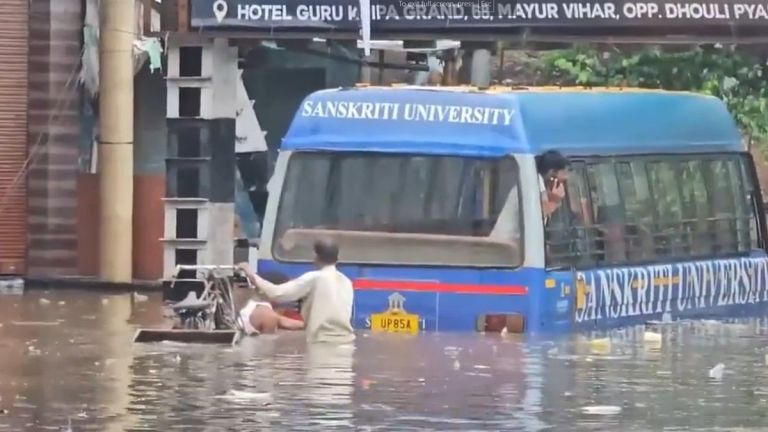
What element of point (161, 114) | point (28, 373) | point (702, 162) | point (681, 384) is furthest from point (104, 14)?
point (681, 384)

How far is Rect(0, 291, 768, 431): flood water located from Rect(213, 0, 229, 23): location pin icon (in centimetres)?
446

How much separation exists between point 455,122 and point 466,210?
2.46ft

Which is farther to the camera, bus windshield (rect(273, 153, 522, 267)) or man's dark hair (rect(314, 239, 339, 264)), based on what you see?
bus windshield (rect(273, 153, 522, 267))

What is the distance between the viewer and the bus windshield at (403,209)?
17.0 meters

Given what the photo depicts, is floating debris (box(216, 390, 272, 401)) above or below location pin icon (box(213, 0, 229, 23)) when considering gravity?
below

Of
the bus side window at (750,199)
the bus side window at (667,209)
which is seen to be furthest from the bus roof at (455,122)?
the bus side window at (750,199)

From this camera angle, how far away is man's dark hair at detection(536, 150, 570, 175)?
670 inches

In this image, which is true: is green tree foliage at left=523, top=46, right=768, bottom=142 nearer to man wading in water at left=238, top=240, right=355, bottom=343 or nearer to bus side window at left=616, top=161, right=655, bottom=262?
bus side window at left=616, top=161, right=655, bottom=262

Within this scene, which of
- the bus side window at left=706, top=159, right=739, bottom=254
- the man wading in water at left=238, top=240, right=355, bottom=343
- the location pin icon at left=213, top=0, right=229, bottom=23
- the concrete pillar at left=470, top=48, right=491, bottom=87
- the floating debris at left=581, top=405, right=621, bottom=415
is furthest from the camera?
the concrete pillar at left=470, top=48, right=491, bottom=87

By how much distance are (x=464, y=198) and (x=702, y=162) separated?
15.3ft

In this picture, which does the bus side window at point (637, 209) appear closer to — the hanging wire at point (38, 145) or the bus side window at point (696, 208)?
the bus side window at point (696, 208)

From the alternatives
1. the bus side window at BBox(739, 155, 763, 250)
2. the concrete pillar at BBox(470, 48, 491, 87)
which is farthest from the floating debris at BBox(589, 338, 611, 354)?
the concrete pillar at BBox(470, 48, 491, 87)

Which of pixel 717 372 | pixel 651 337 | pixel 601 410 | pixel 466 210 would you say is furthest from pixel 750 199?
pixel 601 410

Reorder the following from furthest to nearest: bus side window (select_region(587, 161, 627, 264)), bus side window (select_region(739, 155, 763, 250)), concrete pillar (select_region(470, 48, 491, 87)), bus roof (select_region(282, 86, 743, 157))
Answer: concrete pillar (select_region(470, 48, 491, 87)) → bus side window (select_region(739, 155, 763, 250)) → bus side window (select_region(587, 161, 627, 264)) → bus roof (select_region(282, 86, 743, 157))
